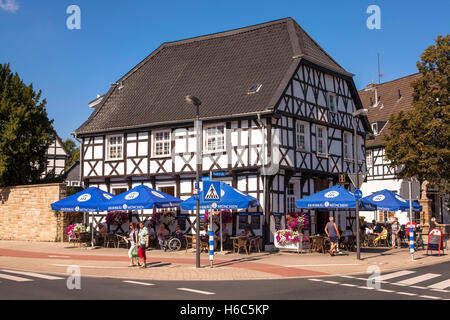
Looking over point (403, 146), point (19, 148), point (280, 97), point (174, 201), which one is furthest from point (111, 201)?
point (403, 146)

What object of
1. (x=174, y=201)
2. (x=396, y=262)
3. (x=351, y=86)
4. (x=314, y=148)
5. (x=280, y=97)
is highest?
(x=351, y=86)

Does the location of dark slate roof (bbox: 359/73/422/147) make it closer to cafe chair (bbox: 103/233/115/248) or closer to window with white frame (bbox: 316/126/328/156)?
window with white frame (bbox: 316/126/328/156)

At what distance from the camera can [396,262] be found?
19.6 meters

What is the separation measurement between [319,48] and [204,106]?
9.08m

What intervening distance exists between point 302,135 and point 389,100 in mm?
25070

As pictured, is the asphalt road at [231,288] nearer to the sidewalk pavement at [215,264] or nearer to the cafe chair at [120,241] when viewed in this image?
the sidewalk pavement at [215,264]

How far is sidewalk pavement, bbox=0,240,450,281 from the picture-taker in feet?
51.9

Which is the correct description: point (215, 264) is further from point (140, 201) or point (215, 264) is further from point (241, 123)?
point (241, 123)

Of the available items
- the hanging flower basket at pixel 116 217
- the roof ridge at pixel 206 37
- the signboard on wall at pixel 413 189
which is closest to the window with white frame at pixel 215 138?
the hanging flower basket at pixel 116 217

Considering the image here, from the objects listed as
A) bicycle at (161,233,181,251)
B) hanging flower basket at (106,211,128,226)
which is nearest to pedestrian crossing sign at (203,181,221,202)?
bicycle at (161,233,181,251)

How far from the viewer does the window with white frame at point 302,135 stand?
27172 millimetres

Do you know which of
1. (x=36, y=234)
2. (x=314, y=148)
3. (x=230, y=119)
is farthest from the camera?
(x=36, y=234)

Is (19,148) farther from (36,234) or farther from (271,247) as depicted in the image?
(271,247)
